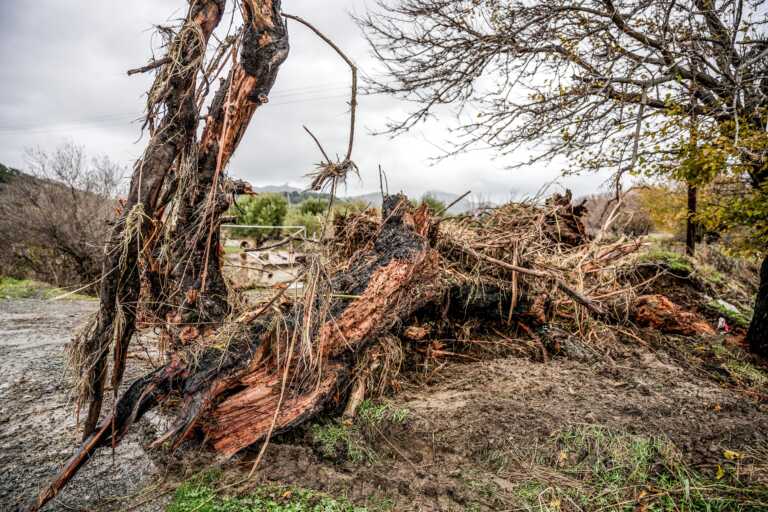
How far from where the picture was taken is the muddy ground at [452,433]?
2082 mm

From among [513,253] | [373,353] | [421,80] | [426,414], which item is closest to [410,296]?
[373,353]

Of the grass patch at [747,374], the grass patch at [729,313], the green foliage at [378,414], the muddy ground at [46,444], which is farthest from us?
the grass patch at [729,313]

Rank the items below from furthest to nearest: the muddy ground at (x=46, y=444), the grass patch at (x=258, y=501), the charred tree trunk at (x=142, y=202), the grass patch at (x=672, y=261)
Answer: the grass patch at (x=672, y=261) < the charred tree trunk at (x=142, y=202) < the muddy ground at (x=46, y=444) < the grass patch at (x=258, y=501)

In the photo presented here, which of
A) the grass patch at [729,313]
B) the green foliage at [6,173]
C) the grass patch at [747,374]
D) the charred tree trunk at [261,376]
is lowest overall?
the grass patch at [747,374]

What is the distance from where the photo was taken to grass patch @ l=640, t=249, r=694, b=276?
6004 mm

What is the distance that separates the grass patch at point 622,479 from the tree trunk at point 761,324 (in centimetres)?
294

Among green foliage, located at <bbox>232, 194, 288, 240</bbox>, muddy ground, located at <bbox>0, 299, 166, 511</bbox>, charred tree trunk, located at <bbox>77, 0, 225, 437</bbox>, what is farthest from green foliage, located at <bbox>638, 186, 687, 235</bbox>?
green foliage, located at <bbox>232, 194, 288, 240</bbox>

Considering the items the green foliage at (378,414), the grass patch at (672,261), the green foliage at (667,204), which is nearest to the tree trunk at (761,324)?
the grass patch at (672,261)

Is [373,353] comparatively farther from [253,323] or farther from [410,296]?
[253,323]

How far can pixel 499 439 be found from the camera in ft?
8.11

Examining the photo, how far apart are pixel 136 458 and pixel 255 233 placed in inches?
703

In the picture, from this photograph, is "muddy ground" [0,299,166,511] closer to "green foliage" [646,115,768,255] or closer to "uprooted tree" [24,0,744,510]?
"uprooted tree" [24,0,744,510]

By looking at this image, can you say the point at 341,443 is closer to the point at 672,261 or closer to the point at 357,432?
the point at 357,432

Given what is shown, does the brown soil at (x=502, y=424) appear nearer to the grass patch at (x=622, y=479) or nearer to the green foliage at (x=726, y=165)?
the grass patch at (x=622, y=479)
